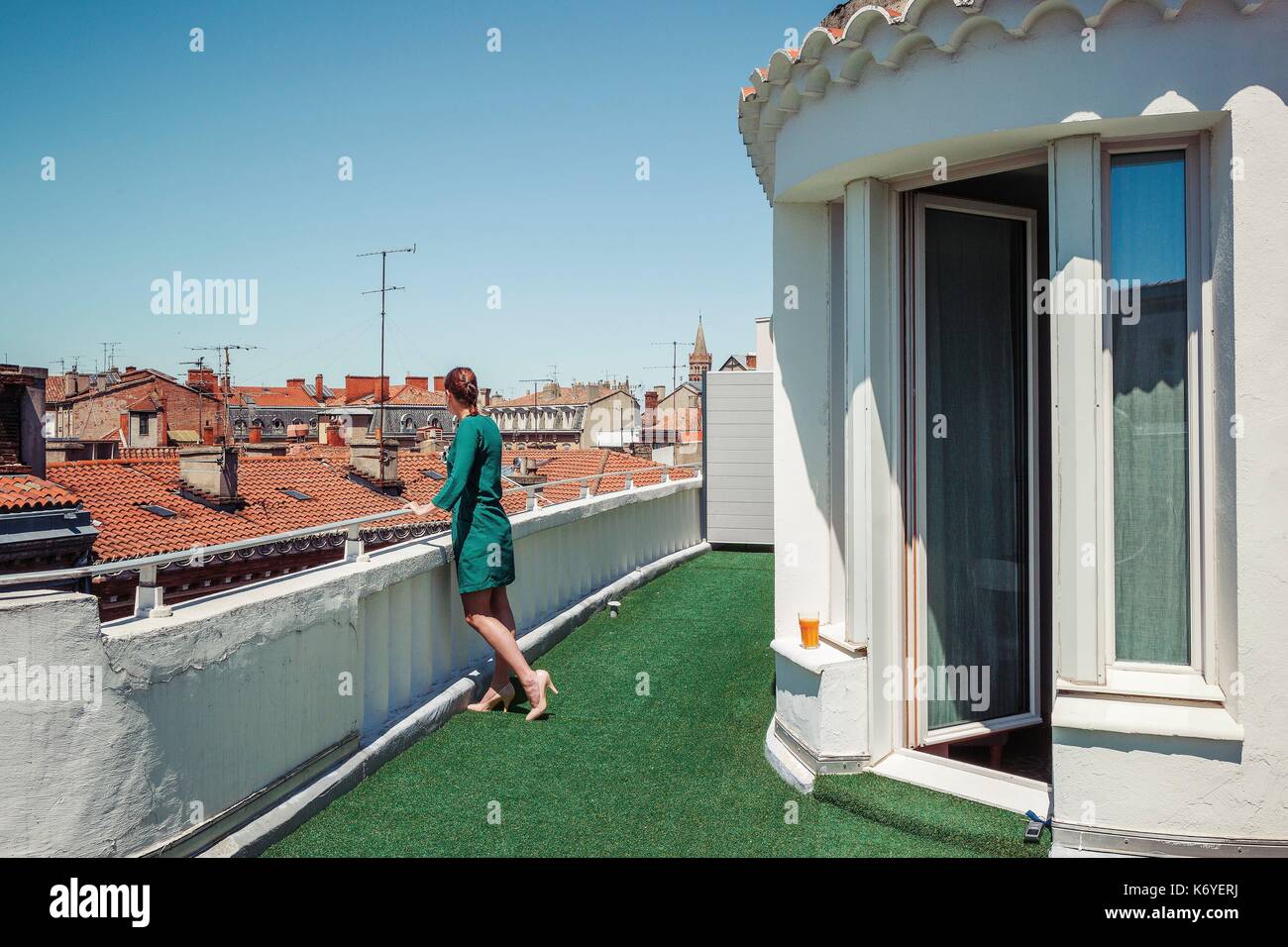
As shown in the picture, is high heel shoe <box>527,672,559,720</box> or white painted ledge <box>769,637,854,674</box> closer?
white painted ledge <box>769,637,854,674</box>

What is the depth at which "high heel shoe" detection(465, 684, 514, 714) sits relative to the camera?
215 inches

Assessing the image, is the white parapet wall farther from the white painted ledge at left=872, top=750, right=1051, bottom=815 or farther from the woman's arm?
the white painted ledge at left=872, top=750, right=1051, bottom=815

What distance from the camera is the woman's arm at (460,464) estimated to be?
5.01m

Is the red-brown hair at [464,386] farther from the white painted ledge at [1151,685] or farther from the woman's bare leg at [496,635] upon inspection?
the white painted ledge at [1151,685]

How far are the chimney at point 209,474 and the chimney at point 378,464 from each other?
4.97 m

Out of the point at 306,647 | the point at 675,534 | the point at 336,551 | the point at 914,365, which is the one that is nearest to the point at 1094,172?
the point at 914,365

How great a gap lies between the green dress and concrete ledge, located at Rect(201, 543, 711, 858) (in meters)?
0.66

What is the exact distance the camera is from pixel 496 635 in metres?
5.29

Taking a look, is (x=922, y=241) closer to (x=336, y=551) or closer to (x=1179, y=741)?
(x=1179, y=741)

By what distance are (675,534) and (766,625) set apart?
3.60 meters

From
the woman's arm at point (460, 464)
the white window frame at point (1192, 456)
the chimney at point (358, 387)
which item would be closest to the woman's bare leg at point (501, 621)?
the woman's arm at point (460, 464)

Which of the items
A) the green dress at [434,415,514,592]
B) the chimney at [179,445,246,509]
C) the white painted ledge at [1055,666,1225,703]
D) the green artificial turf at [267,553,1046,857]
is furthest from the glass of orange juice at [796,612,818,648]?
the chimney at [179,445,246,509]

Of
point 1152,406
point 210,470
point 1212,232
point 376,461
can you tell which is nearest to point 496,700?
point 1152,406

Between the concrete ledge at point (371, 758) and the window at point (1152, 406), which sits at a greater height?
the window at point (1152, 406)
